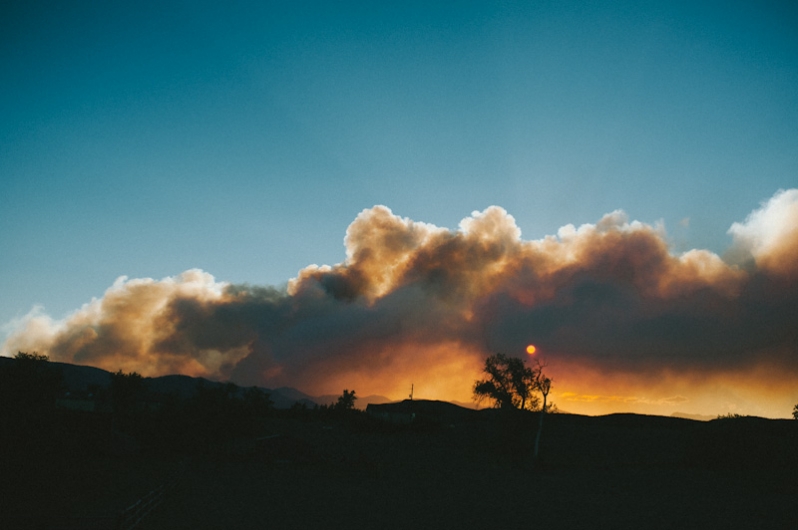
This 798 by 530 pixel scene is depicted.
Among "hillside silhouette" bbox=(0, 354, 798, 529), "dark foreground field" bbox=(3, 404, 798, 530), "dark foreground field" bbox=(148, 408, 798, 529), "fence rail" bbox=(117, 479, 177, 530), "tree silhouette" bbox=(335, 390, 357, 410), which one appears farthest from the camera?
"tree silhouette" bbox=(335, 390, 357, 410)

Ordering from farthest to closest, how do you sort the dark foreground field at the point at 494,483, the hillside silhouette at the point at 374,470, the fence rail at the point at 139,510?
the hillside silhouette at the point at 374,470, the dark foreground field at the point at 494,483, the fence rail at the point at 139,510

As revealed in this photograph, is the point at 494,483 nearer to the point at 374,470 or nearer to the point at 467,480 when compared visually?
the point at 467,480

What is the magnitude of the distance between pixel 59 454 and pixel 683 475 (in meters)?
52.2

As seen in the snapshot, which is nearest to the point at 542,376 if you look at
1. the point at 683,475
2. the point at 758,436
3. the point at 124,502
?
the point at 683,475

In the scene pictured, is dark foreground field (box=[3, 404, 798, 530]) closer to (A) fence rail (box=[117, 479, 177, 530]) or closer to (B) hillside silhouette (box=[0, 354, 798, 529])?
(B) hillside silhouette (box=[0, 354, 798, 529])

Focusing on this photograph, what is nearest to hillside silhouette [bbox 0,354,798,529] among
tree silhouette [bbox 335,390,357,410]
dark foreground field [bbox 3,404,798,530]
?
dark foreground field [bbox 3,404,798,530]

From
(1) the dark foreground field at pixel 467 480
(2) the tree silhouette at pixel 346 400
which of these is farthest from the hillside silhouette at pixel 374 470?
(2) the tree silhouette at pixel 346 400

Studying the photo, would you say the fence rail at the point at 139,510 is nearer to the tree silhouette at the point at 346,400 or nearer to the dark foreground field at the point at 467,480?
the dark foreground field at the point at 467,480

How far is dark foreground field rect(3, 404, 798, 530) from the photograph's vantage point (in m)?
23.8

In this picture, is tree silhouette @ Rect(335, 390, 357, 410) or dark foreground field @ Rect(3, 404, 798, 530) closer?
dark foreground field @ Rect(3, 404, 798, 530)

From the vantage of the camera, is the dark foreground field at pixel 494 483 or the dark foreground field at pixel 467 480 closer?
the dark foreground field at pixel 467 480

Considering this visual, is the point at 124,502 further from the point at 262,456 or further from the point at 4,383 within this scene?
the point at 262,456

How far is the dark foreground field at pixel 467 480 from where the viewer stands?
2377 cm

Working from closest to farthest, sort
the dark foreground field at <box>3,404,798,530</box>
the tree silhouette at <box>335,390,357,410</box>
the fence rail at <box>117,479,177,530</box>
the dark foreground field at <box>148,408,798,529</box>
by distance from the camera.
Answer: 1. the fence rail at <box>117,479,177,530</box>
2. the dark foreground field at <box>3,404,798,530</box>
3. the dark foreground field at <box>148,408,798,529</box>
4. the tree silhouette at <box>335,390,357,410</box>
